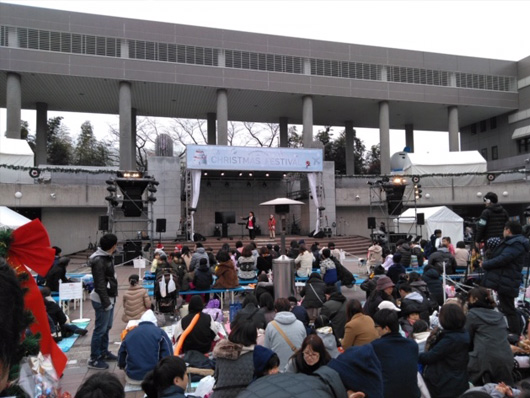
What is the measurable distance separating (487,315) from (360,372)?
7.38 feet

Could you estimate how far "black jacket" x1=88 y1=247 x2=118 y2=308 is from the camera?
5.90 metres

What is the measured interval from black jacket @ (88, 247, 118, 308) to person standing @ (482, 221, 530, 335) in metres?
5.47

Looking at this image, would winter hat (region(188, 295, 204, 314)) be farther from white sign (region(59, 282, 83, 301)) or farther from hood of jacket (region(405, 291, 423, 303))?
white sign (region(59, 282, 83, 301))

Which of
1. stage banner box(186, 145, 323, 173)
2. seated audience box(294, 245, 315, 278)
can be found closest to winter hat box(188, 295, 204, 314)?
seated audience box(294, 245, 315, 278)

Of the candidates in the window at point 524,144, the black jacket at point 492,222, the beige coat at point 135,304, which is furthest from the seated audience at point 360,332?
the window at point 524,144

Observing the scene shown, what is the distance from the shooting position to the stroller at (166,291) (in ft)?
26.8

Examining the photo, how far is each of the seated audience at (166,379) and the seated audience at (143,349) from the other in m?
1.74

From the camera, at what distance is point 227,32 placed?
2812cm

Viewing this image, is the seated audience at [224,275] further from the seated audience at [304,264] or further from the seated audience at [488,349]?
the seated audience at [488,349]

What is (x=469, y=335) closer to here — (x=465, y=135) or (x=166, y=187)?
(x=166, y=187)

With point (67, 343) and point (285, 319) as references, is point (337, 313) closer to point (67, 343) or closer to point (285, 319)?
point (285, 319)

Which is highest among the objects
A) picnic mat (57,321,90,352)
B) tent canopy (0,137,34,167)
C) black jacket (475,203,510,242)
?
tent canopy (0,137,34,167)

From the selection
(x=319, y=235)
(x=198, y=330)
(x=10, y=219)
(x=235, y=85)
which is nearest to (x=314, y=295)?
(x=198, y=330)

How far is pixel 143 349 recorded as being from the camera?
4.69 metres
